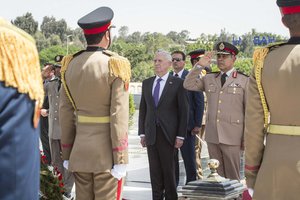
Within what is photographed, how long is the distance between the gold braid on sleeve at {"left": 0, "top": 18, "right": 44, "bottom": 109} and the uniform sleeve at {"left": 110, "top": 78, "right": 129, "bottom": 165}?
2484 millimetres

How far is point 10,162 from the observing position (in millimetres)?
1800

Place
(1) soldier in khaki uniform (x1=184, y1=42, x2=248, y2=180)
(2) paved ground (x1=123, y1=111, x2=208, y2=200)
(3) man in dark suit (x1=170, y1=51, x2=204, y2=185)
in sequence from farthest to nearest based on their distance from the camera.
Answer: (2) paved ground (x1=123, y1=111, x2=208, y2=200)
(3) man in dark suit (x1=170, y1=51, x2=204, y2=185)
(1) soldier in khaki uniform (x1=184, y1=42, x2=248, y2=180)

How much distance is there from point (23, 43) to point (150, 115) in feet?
15.5

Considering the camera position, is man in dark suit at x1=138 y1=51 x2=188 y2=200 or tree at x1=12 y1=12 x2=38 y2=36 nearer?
man in dark suit at x1=138 y1=51 x2=188 y2=200

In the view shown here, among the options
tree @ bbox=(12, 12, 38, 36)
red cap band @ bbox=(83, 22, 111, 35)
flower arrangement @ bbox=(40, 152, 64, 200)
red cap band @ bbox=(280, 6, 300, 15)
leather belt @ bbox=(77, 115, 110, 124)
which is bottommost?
tree @ bbox=(12, 12, 38, 36)

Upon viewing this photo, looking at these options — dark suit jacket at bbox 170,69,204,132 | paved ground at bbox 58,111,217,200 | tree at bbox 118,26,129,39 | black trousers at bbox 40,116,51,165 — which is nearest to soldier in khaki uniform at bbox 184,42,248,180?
dark suit jacket at bbox 170,69,204,132

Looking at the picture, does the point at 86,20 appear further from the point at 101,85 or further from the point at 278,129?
the point at 278,129

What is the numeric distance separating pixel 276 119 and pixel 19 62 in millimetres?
2083

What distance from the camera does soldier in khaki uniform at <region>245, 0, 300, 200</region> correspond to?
136 inches

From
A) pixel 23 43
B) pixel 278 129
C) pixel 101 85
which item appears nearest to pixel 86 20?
pixel 101 85

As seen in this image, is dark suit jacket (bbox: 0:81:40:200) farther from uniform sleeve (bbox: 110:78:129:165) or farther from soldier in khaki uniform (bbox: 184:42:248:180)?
soldier in khaki uniform (bbox: 184:42:248:180)

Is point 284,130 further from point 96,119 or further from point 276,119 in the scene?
point 96,119

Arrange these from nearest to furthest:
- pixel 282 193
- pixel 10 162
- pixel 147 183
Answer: pixel 10 162
pixel 282 193
pixel 147 183

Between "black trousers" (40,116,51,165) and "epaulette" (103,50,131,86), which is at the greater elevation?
"epaulette" (103,50,131,86)
